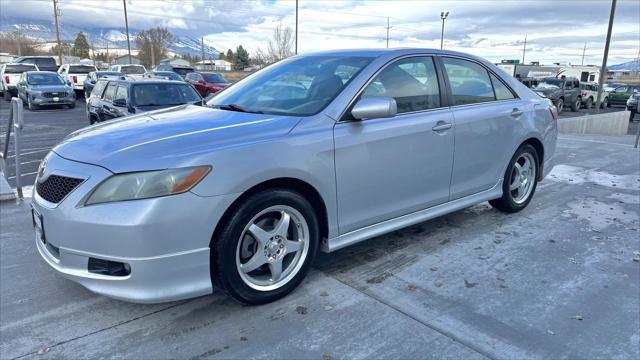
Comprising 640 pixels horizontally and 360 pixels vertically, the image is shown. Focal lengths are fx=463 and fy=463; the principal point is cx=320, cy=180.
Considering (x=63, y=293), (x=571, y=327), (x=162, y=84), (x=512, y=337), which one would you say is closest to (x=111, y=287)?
(x=63, y=293)

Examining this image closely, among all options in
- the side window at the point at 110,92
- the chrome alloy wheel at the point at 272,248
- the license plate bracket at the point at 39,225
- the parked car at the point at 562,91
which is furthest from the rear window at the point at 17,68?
the parked car at the point at 562,91

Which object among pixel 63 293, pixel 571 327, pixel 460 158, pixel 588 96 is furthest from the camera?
pixel 588 96

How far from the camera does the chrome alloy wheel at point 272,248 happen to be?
2861 mm

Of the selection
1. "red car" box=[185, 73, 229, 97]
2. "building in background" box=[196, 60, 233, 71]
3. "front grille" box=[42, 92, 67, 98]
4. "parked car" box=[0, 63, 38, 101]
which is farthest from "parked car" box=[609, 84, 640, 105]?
"building in background" box=[196, 60, 233, 71]

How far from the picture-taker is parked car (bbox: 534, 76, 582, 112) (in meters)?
27.0

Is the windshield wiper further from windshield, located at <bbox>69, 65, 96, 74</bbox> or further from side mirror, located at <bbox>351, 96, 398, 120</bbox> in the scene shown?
windshield, located at <bbox>69, 65, 96, 74</bbox>

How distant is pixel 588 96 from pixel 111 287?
33.7m

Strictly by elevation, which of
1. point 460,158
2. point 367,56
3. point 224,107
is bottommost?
point 460,158

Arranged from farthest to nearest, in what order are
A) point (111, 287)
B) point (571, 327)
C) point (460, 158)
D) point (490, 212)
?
point (490, 212) < point (460, 158) < point (571, 327) < point (111, 287)

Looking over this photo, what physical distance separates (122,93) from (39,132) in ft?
13.7

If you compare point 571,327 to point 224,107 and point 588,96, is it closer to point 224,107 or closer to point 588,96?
point 224,107

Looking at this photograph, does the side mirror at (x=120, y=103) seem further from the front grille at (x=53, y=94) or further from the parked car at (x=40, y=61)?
the parked car at (x=40, y=61)

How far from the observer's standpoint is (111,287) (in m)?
2.54

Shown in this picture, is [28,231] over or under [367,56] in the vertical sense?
under
